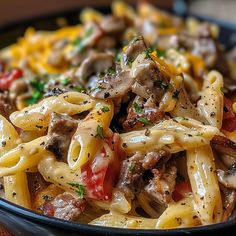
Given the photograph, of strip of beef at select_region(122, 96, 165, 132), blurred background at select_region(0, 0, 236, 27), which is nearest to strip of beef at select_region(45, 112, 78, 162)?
strip of beef at select_region(122, 96, 165, 132)

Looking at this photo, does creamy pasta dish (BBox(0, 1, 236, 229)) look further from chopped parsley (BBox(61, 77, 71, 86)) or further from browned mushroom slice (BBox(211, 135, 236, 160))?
chopped parsley (BBox(61, 77, 71, 86))

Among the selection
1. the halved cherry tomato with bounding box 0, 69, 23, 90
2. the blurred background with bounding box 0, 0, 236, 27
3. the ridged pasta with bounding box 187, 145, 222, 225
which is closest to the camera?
the ridged pasta with bounding box 187, 145, 222, 225

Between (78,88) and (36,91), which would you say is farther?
(36,91)

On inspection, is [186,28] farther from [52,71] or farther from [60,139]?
[60,139]

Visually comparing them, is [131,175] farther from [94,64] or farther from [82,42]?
[82,42]

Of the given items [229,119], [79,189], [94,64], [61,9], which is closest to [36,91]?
[94,64]

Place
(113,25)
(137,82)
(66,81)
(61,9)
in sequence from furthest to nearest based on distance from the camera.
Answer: (61,9) < (113,25) < (66,81) < (137,82)

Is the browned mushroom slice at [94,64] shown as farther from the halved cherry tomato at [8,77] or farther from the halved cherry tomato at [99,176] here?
the halved cherry tomato at [99,176]
